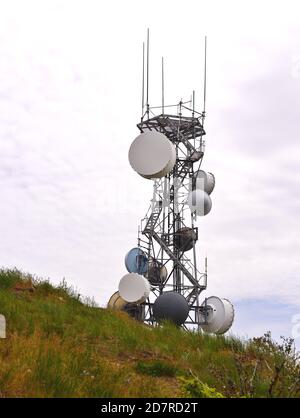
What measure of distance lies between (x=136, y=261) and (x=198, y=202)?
4.73 m

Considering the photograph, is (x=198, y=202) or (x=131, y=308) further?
(x=198, y=202)

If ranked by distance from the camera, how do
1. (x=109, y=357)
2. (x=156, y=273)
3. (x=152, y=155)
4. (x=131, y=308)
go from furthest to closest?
(x=156, y=273) → (x=131, y=308) → (x=152, y=155) → (x=109, y=357)

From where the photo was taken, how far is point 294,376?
7945 mm

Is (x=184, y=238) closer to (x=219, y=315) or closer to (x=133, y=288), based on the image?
(x=219, y=315)

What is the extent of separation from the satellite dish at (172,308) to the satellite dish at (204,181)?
23.7 feet

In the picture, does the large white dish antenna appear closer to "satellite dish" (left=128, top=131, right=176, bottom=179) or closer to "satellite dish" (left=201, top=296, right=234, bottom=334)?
"satellite dish" (left=201, top=296, right=234, bottom=334)

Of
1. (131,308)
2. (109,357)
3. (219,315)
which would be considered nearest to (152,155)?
(131,308)

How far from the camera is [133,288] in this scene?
80.3 feet

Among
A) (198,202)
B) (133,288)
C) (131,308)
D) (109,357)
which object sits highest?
(198,202)

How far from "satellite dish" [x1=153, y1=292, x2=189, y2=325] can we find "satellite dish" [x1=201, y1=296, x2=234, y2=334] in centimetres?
345

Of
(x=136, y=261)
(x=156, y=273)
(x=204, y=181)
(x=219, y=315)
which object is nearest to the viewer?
(x=219, y=315)

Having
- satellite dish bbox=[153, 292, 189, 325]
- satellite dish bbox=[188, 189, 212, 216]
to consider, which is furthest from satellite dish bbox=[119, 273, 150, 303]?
satellite dish bbox=[188, 189, 212, 216]
